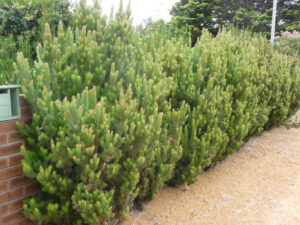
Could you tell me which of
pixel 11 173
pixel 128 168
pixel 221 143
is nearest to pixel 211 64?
pixel 221 143

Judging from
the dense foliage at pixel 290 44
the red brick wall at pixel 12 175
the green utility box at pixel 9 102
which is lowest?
the red brick wall at pixel 12 175

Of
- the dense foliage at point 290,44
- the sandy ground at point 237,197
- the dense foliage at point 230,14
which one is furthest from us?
the dense foliage at point 230,14

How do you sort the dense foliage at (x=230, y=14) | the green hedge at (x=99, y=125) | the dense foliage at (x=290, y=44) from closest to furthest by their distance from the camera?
the green hedge at (x=99, y=125)
the dense foliage at (x=290, y=44)
the dense foliage at (x=230, y=14)

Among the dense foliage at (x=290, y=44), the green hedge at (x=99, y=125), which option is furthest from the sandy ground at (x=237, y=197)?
the dense foliage at (x=290, y=44)

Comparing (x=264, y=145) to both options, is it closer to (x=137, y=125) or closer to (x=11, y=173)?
(x=137, y=125)

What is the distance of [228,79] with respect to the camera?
461cm

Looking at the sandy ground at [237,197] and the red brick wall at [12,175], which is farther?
the sandy ground at [237,197]

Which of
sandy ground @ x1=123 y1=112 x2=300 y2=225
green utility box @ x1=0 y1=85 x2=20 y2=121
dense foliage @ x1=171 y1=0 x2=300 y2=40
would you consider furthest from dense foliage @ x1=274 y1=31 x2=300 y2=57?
green utility box @ x1=0 y1=85 x2=20 y2=121

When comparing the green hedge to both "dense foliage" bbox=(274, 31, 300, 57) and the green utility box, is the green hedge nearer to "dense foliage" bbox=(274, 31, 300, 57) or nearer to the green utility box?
the green utility box

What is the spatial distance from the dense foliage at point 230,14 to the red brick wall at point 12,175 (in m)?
21.1

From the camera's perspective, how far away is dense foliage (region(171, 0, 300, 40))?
2248 cm

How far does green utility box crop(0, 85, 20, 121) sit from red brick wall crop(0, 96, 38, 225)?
0.04 meters

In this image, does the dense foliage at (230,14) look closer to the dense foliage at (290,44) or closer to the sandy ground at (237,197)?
the dense foliage at (290,44)

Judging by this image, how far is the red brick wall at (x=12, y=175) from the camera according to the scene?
2354 millimetres
